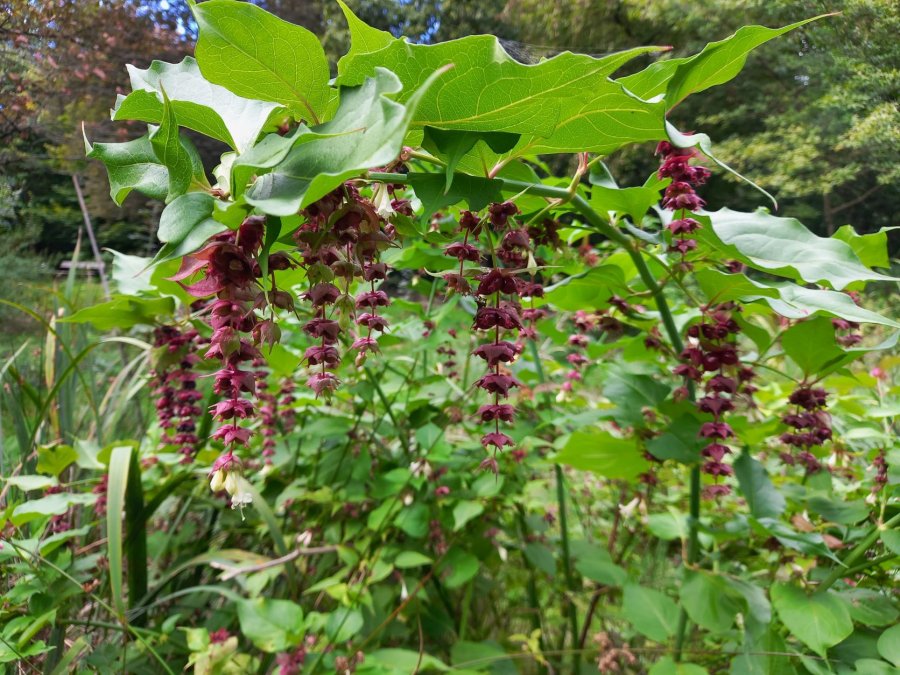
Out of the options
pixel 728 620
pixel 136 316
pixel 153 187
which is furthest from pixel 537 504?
pixel 153 187

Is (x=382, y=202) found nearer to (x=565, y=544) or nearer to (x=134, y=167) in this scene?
(x=134, y=167)

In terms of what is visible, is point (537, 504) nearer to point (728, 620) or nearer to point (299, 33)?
point (728, 620)

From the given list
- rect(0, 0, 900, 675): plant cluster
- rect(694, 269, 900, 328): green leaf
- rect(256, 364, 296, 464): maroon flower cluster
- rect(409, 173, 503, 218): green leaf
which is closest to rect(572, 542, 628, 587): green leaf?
rect(0, 0, 900, 675): plant cluster

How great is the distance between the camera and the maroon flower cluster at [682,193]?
662mm

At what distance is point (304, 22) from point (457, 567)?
Result: 5.65 metres

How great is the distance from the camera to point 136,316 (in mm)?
1003

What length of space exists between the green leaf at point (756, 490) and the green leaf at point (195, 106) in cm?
88

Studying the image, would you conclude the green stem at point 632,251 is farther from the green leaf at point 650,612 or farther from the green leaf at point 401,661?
the green leaf at point 401,661

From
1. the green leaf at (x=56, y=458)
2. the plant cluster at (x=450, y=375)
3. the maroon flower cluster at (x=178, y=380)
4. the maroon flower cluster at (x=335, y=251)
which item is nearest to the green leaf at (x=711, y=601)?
the plant cluster at (x=450, y=375)

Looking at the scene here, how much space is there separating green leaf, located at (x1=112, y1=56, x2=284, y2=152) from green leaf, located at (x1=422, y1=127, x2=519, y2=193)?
0.13 m

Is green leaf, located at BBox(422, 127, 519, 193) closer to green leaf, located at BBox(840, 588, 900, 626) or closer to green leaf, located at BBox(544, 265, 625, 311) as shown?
green leaf, located at BBox(544, 265, 625, 311)

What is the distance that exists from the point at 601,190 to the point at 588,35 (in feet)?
21.6

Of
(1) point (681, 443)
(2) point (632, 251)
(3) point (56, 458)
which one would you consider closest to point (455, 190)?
(2) point (632, 251)

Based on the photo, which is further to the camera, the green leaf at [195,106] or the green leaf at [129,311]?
the green leaf at [129,311]
